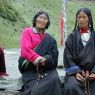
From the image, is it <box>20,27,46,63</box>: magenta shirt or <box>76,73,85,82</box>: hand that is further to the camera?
<box>20,27,46,63</box>: magenta shirt

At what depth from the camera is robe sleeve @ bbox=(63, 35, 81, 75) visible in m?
6.42

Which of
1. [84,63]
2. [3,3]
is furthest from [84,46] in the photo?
[3,3]

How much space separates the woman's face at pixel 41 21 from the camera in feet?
22.4

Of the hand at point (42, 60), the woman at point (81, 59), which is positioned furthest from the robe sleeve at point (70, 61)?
the hand at point (42, 60)

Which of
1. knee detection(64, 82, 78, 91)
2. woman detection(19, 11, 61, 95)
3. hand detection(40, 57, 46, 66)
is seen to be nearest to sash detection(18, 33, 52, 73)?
woman detection(19, 11, 61, 95)

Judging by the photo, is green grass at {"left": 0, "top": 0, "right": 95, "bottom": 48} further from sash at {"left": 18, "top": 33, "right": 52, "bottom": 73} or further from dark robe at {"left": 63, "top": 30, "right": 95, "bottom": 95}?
dark robe at {"left": 63, "top": 30, "right": 95, "bottom": 95}

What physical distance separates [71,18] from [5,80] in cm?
3013

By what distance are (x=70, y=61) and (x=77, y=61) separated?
0.43 ft

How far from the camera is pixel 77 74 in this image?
20.9 feet

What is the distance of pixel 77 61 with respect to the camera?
658cm

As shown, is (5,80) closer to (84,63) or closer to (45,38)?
(45,38)

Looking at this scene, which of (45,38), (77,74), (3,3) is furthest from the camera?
(3,3)

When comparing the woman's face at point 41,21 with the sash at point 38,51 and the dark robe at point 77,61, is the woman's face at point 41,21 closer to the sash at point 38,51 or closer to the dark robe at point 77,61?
the sash at point 38,51

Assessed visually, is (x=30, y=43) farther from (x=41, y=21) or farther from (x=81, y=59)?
(x=81, y=59)
